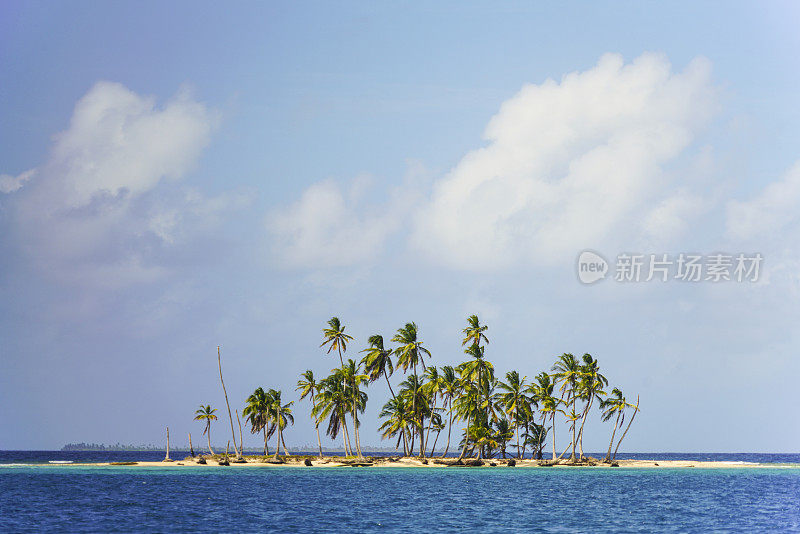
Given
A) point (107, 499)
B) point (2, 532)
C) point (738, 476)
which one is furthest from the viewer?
point (738, 476)

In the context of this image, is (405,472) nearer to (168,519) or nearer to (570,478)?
(570,478)

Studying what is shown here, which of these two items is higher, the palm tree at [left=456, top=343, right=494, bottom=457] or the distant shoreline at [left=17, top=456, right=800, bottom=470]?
the palm tree at [left=456, top=343, right=494, bottom=457]

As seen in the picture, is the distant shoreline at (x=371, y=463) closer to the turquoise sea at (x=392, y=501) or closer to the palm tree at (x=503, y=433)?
the palm tree at (x=503, y=433)

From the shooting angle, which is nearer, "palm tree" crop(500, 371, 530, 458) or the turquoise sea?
the turquoise sea

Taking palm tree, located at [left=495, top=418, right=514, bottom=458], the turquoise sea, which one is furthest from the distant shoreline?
the turquoise sea

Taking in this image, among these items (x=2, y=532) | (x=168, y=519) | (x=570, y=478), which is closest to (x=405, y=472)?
→ (x=570, y=478)

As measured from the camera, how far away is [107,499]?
64.9m

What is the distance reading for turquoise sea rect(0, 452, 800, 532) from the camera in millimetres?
50031

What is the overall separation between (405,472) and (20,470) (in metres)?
51.8

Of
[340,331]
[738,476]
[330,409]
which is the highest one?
[340,331]

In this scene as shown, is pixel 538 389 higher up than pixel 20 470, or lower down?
higher up

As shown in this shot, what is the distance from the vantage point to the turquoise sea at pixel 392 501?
50031 mm

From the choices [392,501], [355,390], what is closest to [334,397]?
[355,390]

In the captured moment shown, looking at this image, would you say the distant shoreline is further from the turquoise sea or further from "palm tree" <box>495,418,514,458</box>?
the turquoise sea
